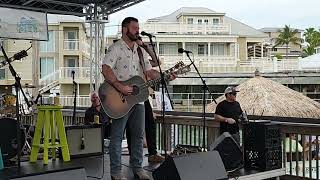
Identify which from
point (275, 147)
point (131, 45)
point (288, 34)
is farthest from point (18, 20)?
point (288, 34)

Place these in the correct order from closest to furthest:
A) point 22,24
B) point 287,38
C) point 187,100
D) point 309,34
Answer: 1. point 22,24
2. point 187,100
3. point 287,38
4. point 309,34

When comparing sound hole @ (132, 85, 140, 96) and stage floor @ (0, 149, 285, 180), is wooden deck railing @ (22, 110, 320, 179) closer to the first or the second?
stage floor @ (0, 149, 285, 180)

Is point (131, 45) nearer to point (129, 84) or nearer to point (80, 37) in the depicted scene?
point (129, 84)

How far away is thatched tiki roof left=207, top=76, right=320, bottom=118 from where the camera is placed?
12.8 m

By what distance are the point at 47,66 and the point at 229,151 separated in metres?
26.6

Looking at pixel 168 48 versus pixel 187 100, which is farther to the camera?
pixel 168 48

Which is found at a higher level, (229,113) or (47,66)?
(47,66)

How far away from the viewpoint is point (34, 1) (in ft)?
30.1

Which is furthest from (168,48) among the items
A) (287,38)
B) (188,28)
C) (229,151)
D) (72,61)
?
(287,38)

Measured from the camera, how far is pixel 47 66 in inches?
1198

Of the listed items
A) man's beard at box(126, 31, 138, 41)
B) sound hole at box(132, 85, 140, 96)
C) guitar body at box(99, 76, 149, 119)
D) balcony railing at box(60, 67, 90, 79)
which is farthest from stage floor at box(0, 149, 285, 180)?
balcony railing at box(60, 67, 90, 79)

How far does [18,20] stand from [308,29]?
194 feet

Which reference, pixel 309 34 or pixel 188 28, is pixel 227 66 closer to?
pixel 188 28

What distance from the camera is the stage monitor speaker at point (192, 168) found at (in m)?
4.22
